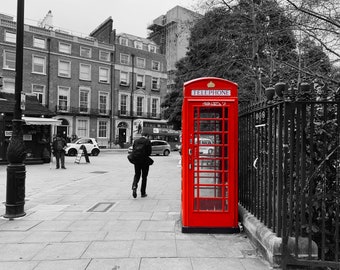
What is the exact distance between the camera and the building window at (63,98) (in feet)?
131

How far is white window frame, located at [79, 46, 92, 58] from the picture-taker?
136ft

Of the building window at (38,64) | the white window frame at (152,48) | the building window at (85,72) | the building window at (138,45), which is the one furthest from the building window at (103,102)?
the white window frame at (152,48)

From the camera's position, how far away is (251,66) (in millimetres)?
9766

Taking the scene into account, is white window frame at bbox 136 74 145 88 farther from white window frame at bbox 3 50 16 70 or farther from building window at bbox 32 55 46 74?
white window frame at bbox 3 50 16 70

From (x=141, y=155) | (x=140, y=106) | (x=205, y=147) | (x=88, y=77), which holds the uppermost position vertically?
(x=88, y=77)

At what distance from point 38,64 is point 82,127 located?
32.5ft

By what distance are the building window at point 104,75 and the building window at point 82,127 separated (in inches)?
263

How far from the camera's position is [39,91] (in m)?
38.2

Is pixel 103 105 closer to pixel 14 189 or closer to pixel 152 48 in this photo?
pixel 152 48

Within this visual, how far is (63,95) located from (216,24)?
34.1 meters

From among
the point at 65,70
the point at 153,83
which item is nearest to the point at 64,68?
the point at 65,70

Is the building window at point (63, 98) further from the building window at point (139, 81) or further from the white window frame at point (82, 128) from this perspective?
the building window at point (139, 81)

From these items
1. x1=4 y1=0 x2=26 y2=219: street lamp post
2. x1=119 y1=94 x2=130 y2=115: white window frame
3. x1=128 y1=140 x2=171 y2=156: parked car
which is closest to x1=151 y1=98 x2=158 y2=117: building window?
x1=119 y1=94 x2=130 y2=115: white window frame

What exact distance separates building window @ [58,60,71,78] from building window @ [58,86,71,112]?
69.9 inches
